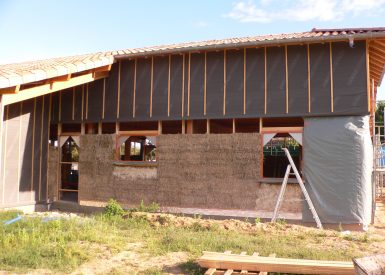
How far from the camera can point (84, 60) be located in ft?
37.1

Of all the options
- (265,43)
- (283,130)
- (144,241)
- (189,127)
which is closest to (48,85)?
(189,127)

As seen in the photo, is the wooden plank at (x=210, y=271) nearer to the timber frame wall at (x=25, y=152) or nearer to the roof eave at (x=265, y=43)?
the roof eave at (x=265, y=43)

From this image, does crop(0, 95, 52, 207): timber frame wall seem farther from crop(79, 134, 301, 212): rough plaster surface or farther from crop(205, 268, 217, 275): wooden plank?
crop(205, 268, 217, 275): wooden plank

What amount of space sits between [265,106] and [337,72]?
209 centimetres

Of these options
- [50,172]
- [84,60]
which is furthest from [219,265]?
[50,172]

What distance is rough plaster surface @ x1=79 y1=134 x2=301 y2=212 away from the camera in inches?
428

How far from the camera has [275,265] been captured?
5.58 m

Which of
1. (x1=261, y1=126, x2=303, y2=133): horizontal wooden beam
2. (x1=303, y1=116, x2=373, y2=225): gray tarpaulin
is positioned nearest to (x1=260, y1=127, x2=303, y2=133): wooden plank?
(x1=261, y1=126, x2=303, y2=133): horizontal wooden beam

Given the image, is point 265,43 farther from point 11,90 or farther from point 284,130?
point 11,90

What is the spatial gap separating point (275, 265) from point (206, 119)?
21.3 ft

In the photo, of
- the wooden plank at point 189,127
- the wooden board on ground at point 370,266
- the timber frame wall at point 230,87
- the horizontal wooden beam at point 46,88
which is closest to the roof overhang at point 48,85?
the horizontal wooden beam at point 46,88

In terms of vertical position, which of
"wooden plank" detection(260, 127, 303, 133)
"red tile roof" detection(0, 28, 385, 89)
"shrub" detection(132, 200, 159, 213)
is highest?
"red tile roof" detection(0, 28, 385, 89)

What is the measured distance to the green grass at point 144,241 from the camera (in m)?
6.23

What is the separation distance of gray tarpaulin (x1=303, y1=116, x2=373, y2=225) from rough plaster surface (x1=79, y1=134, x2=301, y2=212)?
69 cm
